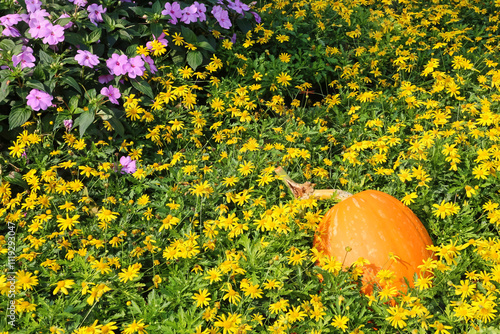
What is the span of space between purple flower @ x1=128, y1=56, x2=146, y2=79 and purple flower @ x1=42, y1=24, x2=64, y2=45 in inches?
18.1

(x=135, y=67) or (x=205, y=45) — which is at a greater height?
(x=205, y=45)

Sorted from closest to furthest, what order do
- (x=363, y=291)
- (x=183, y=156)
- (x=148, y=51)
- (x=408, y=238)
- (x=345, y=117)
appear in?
(x=363, y=291), (x=408, y=238), (x=183, y=156), (x=148, y=51), (x=345, y=117)

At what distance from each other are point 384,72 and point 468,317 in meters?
2.62

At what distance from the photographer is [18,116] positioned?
284 centimetres

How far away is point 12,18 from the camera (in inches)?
116

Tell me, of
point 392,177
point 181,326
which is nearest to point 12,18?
point 181,326

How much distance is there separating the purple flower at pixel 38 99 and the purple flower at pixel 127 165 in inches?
22.1

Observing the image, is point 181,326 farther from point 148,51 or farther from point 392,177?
point 148,51

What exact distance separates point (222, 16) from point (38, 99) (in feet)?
5.30

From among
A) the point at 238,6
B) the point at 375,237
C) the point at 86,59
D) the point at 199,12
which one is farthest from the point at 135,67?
the point at 375,237

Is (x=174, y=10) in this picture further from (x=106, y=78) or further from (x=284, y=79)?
(x=284, y=79)

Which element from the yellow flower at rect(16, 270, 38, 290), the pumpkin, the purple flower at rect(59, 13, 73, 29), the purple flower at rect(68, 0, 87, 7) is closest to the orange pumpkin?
the pumpkin

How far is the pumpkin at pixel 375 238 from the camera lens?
2217mm

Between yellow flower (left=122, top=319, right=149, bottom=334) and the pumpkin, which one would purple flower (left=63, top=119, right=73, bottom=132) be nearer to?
yellow flower (left=122, top=319, right=149, bottom=334)
